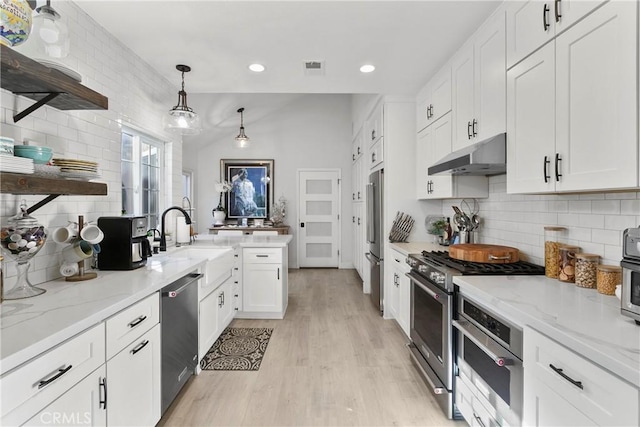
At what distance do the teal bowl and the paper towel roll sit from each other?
1.74 m

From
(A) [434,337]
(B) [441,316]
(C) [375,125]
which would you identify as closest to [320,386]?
(A) [434,337]

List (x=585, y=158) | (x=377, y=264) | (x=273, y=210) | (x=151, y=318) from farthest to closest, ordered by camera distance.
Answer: (x=273, y=210) < (x=377, y=264) < (x=151, y=318) < (x=585, y=158)

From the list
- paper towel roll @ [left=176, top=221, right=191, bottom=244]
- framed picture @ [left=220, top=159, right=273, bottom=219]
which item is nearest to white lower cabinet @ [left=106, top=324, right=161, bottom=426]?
paper towel roll @ [left=176, top=221, right=191, bottom=244]

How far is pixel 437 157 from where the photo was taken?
2.92m

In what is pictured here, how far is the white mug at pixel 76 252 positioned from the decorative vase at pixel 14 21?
0.96 meters

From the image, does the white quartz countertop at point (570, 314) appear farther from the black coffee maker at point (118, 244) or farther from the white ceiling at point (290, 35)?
the black coffee maker at point (118, 244)

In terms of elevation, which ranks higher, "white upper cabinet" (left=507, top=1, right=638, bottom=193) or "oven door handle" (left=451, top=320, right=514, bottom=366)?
"white upper cabinet" (left=507, top=1, right=638, bottom=193)

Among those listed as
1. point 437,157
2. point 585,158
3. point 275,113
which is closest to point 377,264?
point 437,157

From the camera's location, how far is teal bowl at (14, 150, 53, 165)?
134cm

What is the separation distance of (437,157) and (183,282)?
2.37 metres

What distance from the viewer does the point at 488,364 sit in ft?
4.94

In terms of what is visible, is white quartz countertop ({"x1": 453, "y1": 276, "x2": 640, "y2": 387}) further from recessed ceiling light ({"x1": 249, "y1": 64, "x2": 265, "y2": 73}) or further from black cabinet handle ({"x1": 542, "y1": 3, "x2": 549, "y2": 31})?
recessed ceiling light ({"x1": 249, "y1": 64, "x2": 265, "y2": 73})

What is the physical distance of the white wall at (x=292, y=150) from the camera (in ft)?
21.4

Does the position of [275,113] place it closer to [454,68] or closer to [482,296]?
[454,68]
